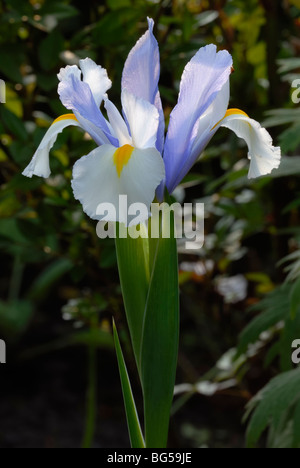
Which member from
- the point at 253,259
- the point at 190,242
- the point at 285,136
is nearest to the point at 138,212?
the point at 285,136

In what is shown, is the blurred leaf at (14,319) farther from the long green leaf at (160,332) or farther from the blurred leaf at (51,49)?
the long green leaf at (160,332)

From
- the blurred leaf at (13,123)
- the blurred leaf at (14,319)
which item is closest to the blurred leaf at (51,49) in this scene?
the blurred leaf at (13,123)

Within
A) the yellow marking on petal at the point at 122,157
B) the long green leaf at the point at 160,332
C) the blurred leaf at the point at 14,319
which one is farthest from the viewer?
the blurred leaf at the point at 14,319

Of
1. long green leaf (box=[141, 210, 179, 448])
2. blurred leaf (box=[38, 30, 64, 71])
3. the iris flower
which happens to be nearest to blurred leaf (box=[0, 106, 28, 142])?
blurred leaf (box=[38, 30, 64, 71])

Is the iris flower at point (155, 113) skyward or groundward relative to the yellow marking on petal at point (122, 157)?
skyward

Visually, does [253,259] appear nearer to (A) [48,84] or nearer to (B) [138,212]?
(A) [48,84]
